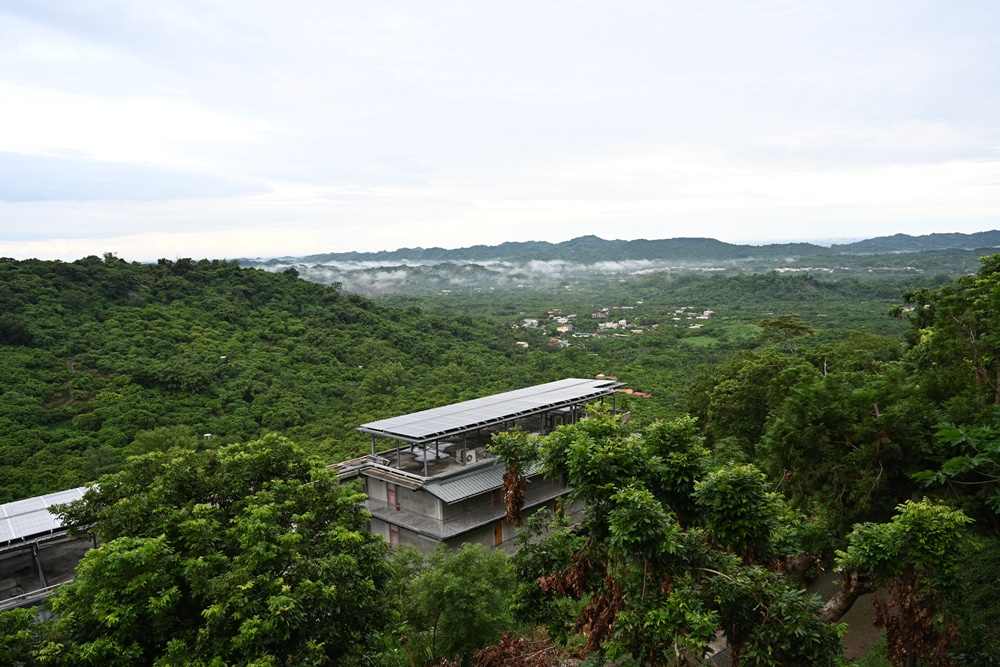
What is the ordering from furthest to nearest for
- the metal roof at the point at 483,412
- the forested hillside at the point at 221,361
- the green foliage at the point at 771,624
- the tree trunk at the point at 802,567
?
the forested hillside at the point at 221,361
the metal roof at the point at 483,412
the tree trunk at the point at 802,567
the green foliage at the point at 771,624

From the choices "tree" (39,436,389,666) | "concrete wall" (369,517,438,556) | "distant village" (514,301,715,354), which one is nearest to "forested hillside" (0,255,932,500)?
"concrete wall" (369,517,438,556)

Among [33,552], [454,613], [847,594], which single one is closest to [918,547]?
[847,594]

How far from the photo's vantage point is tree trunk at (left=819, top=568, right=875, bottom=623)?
25.6 ft

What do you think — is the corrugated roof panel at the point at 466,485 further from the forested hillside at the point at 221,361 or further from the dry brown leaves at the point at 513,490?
the dry brown leaves at the point at 513,490

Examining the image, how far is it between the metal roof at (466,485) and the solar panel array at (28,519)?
A: 9.70m

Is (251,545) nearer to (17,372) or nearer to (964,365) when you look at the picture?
(964,365)

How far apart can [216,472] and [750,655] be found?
9081mm

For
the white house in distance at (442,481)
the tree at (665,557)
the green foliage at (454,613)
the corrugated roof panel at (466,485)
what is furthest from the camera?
the white house in distance at (442,481)

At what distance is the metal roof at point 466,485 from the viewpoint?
61.3 ft

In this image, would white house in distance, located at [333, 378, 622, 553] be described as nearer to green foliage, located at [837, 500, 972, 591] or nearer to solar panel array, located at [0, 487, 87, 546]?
solar panel array, located at [0, 487, 87, 546]

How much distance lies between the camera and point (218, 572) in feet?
27.8

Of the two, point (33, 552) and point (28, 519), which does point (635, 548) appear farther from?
point (28, 519)

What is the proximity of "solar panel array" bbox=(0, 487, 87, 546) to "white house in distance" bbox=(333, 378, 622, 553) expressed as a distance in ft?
27.2

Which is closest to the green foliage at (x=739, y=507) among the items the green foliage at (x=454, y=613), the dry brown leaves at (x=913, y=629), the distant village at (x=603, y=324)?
the dry brown leaves at (x=913, y=629)
